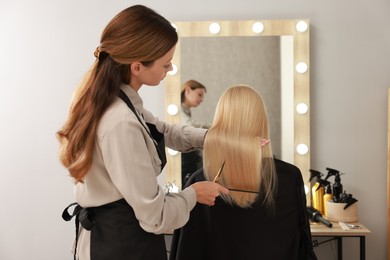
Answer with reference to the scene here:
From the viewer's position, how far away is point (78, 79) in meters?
2.86

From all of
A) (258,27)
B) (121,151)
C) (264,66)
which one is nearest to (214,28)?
(258,27)

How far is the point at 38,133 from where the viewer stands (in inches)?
114

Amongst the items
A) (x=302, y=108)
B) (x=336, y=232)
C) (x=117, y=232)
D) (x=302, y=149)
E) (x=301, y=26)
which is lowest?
(x=336, y=232)

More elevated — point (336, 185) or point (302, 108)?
point (302, 108)

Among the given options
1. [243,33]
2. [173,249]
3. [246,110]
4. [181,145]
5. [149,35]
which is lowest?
[173,249]

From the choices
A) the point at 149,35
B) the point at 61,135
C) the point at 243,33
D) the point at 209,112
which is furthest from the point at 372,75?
the point at 61,135

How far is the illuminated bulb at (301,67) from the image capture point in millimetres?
2660

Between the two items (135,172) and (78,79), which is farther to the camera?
(78,79)

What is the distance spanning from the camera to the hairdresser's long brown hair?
1252 mm

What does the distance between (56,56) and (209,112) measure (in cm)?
98

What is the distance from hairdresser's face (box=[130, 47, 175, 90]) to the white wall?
54.9 inches

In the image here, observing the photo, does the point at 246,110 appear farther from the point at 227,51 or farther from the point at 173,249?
the point at 227,51

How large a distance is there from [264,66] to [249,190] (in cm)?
114

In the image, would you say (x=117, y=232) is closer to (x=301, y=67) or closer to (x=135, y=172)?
(x=135, y=172)
